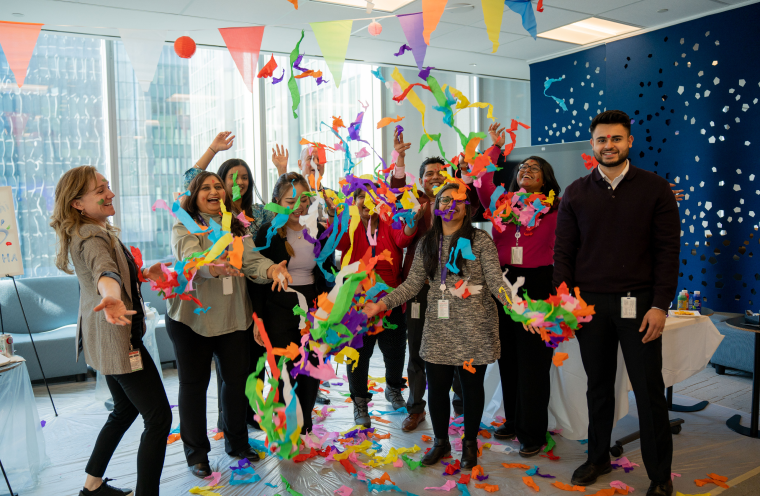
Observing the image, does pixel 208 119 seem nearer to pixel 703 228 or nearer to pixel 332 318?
pixel 332 318

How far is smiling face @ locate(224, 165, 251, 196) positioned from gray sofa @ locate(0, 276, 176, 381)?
217cm

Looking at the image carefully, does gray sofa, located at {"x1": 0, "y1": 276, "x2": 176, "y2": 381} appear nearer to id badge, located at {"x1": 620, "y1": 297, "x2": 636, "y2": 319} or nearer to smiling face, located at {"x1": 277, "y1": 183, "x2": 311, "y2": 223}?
smiling face, located at {"x1": 277, "y1": 183, "x2": 311, "y2": 223}

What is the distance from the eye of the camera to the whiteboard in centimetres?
357

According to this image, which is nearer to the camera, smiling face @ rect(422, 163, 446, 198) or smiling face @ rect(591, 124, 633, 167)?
smiling face @ rect(591, 124, 633, 167)

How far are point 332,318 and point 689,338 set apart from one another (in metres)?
2.25

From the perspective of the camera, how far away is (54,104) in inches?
193

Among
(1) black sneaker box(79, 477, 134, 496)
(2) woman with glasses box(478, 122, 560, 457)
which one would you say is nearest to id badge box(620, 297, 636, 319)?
(2) woman with glasses box(478, 122, 560, 457)

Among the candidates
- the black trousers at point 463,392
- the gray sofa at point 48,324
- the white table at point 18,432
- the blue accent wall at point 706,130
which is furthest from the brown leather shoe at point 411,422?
the blue accent wall at point 706,130

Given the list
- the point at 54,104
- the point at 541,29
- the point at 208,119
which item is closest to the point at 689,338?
the point at 541,29

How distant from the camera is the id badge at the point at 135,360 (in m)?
2.00

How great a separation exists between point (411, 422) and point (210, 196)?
67.8 inches

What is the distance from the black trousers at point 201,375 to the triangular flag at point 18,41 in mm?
1455

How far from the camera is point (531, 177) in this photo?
114 inches

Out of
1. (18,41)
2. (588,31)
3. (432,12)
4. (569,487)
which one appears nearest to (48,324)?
(18,41)
